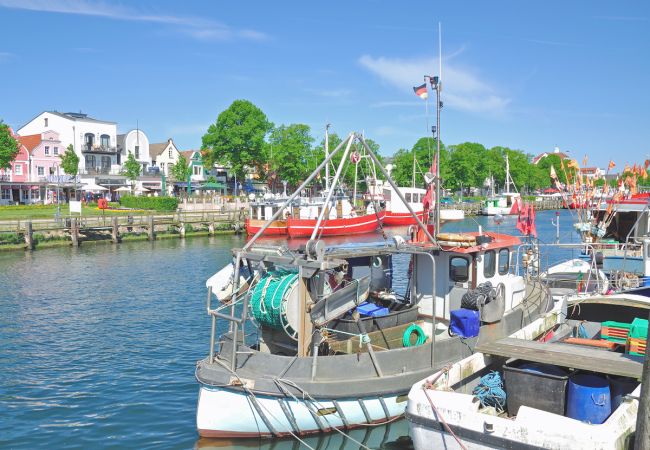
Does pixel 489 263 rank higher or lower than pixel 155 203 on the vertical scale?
lower

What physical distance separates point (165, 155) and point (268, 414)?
9314 cm

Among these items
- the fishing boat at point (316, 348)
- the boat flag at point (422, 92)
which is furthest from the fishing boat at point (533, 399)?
the boat flag at point (422, 92)

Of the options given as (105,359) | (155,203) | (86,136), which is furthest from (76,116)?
(105,359)

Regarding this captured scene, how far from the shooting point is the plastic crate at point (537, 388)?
32.0 ft

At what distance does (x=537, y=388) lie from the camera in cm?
997

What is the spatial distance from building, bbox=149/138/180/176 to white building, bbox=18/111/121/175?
9.24m

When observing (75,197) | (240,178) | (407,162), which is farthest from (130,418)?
(407,162)

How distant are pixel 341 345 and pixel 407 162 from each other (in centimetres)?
9135

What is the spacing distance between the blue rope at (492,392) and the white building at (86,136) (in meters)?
82.0

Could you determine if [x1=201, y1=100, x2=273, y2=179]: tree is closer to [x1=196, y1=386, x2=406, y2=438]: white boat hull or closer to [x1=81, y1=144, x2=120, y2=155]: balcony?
[x1=81, y1=144, x2=120, y2=155]: balcony

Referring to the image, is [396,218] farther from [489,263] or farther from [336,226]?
[489,263]

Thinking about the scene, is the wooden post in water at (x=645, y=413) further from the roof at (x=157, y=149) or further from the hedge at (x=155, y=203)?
the roof at (x=157, y=149)

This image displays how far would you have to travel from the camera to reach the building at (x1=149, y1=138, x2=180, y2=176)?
98938 millimetres

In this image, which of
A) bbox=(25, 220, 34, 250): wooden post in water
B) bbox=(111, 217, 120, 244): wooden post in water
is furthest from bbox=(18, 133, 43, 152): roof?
bbox=(25, 220, 34, 250): wooden post in water
